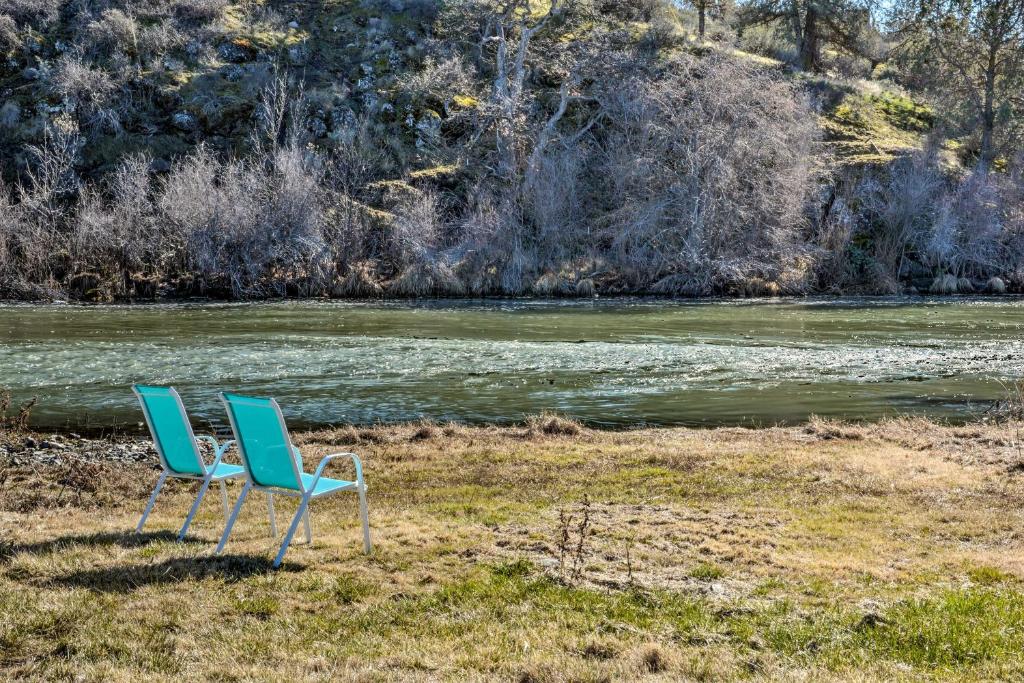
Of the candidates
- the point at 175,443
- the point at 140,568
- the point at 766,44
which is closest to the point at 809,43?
the point at 766,44

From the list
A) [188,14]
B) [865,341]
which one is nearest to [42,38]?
[188,14]

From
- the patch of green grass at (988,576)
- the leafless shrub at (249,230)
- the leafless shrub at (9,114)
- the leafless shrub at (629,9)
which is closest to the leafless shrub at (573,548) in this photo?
the patch of green grass at (988,576)

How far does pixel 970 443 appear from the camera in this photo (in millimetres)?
14453

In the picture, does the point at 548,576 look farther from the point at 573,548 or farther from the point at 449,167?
the point at 449,167

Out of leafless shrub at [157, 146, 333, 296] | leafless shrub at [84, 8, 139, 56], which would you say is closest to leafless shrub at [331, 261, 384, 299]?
leafless shrub at [157, 146, 333, 296]

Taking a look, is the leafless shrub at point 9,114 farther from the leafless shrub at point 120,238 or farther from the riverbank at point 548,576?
the riverbank at point 548,576

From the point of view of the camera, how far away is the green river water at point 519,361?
19172 millimetres

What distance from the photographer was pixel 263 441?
8141 millimetres

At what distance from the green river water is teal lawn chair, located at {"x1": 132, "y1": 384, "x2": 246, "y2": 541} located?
8.40 metres

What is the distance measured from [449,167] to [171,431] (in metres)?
52.3

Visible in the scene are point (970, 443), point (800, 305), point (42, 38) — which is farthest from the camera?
point (42, 38)

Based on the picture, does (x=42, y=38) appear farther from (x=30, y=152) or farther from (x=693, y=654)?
(x=693, y=654)

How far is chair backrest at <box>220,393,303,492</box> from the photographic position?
7.93 metres

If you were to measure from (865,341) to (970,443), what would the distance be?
1671 centimetres
